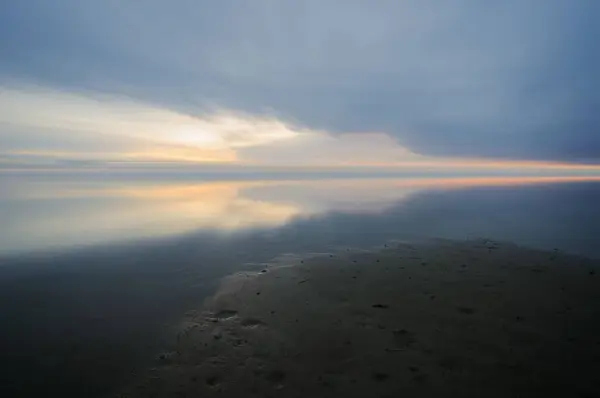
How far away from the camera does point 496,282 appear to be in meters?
13.5

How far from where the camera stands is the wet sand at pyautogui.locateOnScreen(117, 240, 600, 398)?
24.1 ft

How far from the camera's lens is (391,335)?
9.41 meters

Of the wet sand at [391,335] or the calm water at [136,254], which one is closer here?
the wet sand at [391,335]

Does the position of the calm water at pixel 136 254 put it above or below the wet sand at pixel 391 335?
above

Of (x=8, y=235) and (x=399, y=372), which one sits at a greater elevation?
(x=8, y=235)

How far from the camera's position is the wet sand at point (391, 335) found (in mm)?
7359

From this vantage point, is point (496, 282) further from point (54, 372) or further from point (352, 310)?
point (54, 372)

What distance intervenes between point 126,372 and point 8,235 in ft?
64.4

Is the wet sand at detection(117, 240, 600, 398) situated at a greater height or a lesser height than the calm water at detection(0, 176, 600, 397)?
lesser

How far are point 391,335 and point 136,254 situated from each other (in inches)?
554

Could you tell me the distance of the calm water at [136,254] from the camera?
344 inches

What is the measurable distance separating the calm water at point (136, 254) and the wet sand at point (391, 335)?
1529 mm

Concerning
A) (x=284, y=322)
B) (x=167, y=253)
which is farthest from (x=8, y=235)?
(x=284, y=322)

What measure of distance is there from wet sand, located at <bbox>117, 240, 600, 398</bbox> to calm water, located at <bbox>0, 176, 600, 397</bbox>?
60.2 inches
